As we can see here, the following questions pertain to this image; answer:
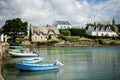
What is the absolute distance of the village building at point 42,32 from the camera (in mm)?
106625

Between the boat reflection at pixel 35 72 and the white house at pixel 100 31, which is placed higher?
the white house at pixel 100 31

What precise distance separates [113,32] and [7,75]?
3891 inches

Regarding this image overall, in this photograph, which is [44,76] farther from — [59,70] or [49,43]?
[49,43]

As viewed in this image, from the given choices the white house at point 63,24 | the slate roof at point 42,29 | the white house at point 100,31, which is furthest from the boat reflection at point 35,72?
the white house at point 63,24

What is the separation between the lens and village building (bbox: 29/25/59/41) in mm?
106625

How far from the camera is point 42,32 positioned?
10850 centimetres

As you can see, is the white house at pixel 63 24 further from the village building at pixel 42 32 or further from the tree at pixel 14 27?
the tree at pixel 14 27

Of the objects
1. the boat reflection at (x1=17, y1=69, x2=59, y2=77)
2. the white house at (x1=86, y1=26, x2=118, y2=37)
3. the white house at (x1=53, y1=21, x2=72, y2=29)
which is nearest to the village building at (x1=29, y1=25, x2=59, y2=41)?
the white house at (x1=86, y1=26, x2=118, y2=37)

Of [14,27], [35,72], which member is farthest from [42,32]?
[35,72]

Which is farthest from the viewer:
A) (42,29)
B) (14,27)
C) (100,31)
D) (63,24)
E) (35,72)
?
(63,24)

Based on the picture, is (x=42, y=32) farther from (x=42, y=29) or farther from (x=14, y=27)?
(x=14, y=27)

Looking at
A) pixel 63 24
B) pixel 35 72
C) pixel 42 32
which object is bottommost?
pixel 35 72

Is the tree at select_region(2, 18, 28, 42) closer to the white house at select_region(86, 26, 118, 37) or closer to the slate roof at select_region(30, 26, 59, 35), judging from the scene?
the slate roof at select_region(30, 26, 59, 35)

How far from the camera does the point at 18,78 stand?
28547mm
